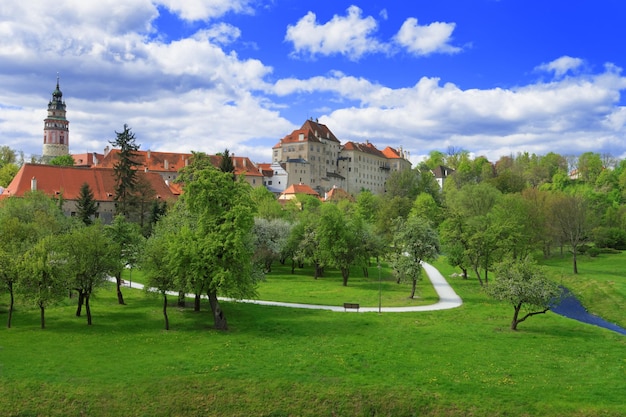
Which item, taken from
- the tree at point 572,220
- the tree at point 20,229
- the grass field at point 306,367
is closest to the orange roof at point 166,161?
the tree at point 20,229

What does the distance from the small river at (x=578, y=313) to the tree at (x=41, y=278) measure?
34.0 m

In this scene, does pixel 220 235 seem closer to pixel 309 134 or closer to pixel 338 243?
pixel 338 243

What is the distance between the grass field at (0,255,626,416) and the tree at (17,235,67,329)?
2.15 metres

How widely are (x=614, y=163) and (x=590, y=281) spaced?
130407 millimetres

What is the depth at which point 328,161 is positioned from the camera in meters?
158

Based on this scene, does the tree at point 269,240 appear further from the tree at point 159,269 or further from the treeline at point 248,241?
the tree at point 159,269

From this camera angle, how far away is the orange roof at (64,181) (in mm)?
79250

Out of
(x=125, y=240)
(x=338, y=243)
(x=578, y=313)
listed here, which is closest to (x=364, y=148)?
(x=338, y=243)

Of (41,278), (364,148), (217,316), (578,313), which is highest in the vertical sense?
(364,148)

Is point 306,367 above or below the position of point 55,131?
below

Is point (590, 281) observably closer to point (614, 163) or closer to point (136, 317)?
point (136, 317)

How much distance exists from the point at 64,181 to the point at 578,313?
73.4 m

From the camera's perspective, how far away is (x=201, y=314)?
37281mm

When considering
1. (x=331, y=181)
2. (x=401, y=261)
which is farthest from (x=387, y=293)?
(x=331, y=181)
